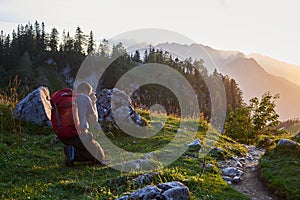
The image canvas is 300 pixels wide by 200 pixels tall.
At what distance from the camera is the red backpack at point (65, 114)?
876 cm

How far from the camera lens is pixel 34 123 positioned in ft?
43.2

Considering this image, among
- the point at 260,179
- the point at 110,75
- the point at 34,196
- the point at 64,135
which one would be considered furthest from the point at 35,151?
the point at 110,75

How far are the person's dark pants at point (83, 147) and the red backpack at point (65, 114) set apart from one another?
22cm

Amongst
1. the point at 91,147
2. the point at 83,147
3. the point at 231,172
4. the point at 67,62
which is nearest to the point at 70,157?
the point at 83,147

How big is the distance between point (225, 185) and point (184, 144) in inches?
173

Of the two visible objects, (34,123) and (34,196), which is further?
(34,123)

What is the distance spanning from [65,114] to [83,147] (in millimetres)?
1189

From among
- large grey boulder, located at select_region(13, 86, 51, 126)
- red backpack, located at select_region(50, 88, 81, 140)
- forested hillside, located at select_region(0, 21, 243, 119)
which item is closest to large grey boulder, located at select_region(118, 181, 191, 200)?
red backpack, located at select_region(50, 88, 81, 140)

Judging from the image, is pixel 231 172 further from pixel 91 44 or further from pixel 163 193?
pixel 91 44

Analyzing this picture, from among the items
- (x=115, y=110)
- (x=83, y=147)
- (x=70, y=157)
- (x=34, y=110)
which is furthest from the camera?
(x=115, y=110)

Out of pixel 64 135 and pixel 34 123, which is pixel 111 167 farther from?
pixel 34 123

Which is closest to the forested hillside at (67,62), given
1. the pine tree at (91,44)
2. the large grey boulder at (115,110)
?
the pine tree at (91,44)

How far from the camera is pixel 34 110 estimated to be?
13383 mm

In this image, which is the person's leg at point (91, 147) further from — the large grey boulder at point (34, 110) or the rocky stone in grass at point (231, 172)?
the large grey boulder at point (34, 110)
